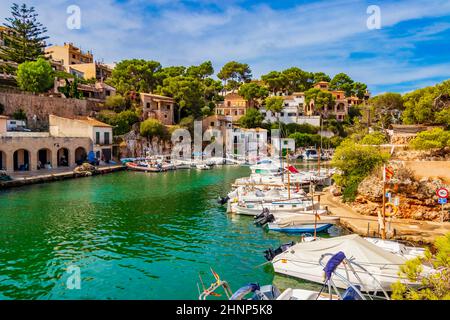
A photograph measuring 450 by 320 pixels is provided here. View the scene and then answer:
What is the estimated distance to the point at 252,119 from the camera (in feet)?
245

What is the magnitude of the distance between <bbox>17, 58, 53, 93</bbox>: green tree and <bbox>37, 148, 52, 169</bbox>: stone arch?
12.3 m

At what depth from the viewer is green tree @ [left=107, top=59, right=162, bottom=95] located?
233ft

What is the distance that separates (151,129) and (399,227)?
149ft

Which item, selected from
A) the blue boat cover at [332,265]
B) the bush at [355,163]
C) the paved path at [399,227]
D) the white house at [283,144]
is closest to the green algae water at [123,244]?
the paved path at [399,227]

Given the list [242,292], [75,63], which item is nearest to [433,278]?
[242,292]

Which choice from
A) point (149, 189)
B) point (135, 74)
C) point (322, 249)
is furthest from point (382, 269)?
point (135, 74)

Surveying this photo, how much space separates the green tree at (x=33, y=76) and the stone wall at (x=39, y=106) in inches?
64.7

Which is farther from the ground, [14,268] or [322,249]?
[322,249]

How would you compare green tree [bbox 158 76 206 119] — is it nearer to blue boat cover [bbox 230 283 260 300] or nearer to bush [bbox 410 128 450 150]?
bush [bbox 410 128 450 150]

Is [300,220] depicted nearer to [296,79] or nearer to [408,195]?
[408,195]

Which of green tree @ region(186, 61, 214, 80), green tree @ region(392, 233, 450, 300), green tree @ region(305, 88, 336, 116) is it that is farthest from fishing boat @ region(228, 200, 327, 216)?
green tree @ region(186, 61, 214, 80)

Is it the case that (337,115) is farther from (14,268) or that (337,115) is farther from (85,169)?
(14,268)

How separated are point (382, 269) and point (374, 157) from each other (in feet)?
45.6
